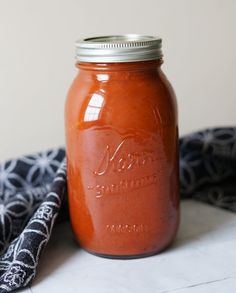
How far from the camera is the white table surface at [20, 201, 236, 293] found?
0.64 m

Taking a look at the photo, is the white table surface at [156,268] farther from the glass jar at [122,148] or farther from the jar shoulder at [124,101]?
the jar shoulder at [124,101]

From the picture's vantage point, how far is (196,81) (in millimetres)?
1034

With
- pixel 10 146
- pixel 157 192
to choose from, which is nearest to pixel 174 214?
pixel 157 192

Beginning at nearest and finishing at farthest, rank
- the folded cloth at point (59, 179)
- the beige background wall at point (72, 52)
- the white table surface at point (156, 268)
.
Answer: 1. the white table surface at point (156, 268)
2. the folded cloth at point (59, 179)
3. the beige background wall at point (72, 52)

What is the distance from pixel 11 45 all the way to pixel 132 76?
0.33m

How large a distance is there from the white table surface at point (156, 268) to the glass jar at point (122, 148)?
2 cm

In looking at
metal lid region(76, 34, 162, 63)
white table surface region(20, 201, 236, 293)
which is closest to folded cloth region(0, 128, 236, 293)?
white table surface region(20, 201, 236, 293)

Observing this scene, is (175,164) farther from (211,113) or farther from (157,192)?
(211,113)

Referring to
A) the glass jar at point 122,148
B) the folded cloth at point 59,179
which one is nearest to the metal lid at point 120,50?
the glass jar at point 122,148

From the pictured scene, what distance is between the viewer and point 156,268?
68 cm

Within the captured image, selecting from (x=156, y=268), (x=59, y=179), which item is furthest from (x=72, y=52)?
(x=156, y=268)

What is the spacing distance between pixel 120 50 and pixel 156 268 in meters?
0.25

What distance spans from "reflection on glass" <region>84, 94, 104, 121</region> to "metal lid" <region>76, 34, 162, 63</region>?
1.6 inches

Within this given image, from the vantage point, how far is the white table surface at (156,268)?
643 mm
